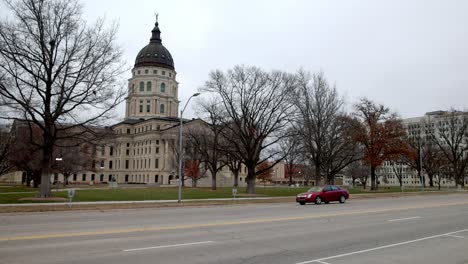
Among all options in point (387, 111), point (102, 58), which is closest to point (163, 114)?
point (387, 111)

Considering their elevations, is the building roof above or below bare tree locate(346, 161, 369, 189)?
above

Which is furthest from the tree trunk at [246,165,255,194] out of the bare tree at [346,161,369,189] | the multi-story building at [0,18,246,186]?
the multi-story building at [0,18,246,186]

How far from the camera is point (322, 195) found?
96.6 feet

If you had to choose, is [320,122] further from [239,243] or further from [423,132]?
[423,132]

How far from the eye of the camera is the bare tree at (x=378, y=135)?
175 ft

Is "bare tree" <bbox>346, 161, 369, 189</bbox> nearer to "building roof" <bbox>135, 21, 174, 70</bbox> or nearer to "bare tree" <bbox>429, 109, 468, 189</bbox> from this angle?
"bare tree" <bbox>429, 109, 468, 189</bbox>

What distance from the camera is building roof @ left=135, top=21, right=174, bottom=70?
114875 millimetres

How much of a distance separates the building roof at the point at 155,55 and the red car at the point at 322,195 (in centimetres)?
9237

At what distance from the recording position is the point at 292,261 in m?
8.07

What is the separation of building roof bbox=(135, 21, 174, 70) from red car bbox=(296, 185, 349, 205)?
92370 millimetres

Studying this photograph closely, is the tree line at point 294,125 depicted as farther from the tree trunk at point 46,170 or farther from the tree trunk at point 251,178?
the tree trunk at point 46,170

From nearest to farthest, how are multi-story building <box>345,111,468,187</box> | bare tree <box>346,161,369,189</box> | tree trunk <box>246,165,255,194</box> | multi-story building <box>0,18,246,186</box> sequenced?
tree trunk <box>246,165,255,194</box> < multi-story building <box>345,111,468,187</box> < bare tree <box>346,161,369,189</box> < multi-story building <box>0,18,246,186</box>

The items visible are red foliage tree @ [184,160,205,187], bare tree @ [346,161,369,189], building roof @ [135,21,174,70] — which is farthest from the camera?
building roof @ [135,21,174,70]

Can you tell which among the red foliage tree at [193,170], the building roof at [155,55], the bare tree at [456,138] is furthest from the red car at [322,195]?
the building roof at [155,55]
